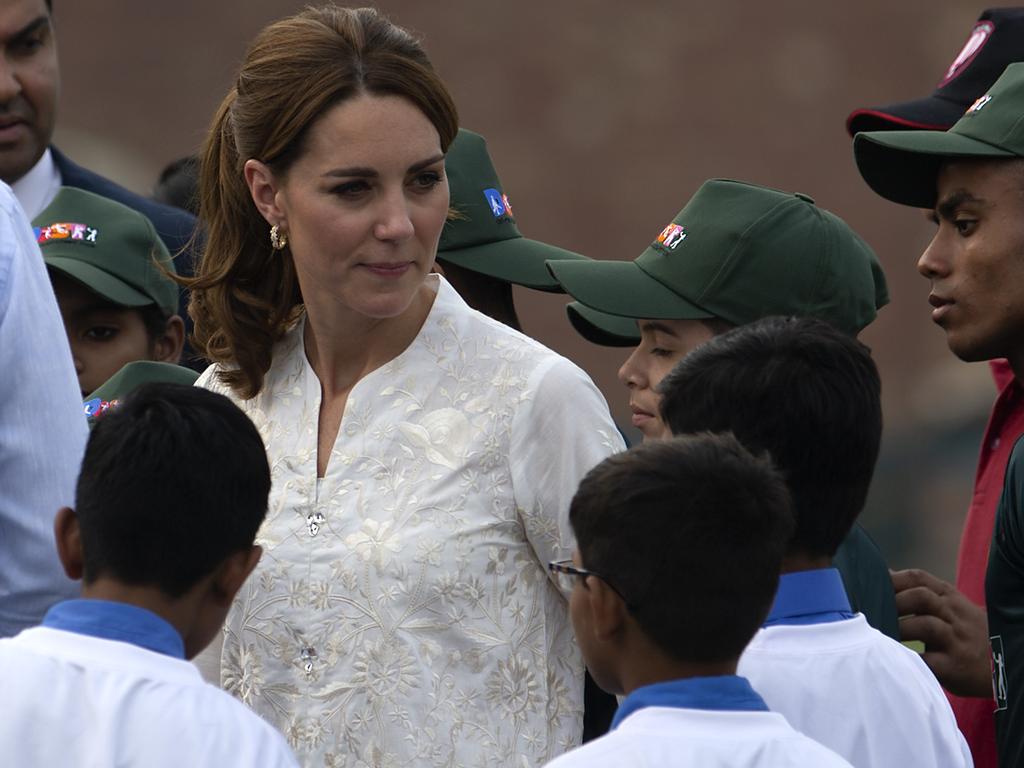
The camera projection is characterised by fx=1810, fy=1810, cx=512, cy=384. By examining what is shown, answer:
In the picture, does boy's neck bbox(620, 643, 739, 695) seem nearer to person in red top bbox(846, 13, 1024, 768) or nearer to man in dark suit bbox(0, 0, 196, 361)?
person in red top bbox(846, 13, 1024, 768)

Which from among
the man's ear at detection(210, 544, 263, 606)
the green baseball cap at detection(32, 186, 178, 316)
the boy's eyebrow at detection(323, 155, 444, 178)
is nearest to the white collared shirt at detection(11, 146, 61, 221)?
the green baseball cap at detection(32, 186, 178, 316)

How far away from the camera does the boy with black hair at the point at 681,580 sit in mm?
2057

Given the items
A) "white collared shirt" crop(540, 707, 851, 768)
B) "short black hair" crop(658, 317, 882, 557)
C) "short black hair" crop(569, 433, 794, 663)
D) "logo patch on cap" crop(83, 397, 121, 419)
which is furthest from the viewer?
"logo patch on cap" crop(83, 397, 121, 419)

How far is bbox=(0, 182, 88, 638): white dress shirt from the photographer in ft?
7.90

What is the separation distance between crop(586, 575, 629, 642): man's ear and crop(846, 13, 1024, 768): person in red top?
1.14 m

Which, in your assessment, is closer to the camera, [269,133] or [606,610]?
[606,610]

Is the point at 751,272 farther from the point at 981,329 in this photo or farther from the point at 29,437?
the point at 29,437

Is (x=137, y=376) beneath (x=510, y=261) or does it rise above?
beneath

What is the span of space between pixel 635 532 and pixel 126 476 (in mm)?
621

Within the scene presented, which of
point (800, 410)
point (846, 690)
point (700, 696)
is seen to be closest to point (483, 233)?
point (800, 410)

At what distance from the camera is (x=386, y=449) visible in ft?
9.20

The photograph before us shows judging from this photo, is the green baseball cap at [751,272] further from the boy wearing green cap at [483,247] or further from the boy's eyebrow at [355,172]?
the boy's eyebrow at [355,172]

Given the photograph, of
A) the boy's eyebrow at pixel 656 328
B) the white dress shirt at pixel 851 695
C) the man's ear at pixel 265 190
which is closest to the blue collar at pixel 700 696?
the white dress shirt at pixel 851 695

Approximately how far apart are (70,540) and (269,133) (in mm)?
885
